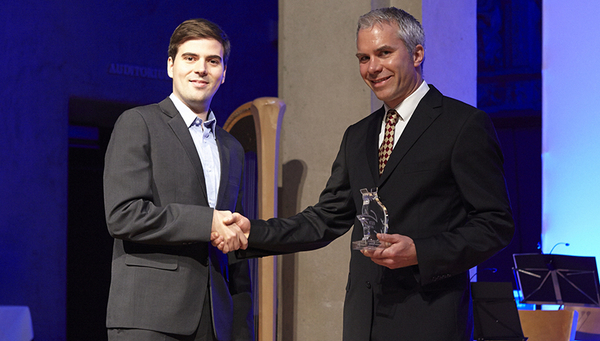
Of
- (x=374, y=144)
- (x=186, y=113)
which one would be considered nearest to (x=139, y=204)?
(x=186, y=113)

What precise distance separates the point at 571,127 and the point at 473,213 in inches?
192

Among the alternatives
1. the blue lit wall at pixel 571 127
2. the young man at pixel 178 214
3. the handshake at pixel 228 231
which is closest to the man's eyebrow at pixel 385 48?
the young man at pixel 178 214

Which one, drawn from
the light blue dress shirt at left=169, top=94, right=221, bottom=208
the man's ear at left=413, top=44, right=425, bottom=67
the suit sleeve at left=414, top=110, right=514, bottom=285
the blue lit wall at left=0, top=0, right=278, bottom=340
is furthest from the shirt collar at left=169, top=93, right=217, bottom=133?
the blue lit wall at left=0, top=0, right=278, bottom=340

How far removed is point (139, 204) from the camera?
6.03ft

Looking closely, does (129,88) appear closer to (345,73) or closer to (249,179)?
(249,179)

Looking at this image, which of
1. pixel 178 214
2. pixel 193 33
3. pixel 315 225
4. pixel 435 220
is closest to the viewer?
pixel 435 220

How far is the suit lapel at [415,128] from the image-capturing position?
1.81 metres

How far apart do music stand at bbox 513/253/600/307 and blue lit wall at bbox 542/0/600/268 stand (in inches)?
52.7

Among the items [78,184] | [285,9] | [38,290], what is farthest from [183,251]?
[78,184]

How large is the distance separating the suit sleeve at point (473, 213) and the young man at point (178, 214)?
65 cm

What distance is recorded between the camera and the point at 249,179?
11.6 feet

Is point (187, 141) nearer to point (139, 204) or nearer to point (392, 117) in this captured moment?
point (139, 204)

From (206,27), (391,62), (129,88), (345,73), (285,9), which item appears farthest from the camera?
(129,88)

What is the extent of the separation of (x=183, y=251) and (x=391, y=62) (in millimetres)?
864
